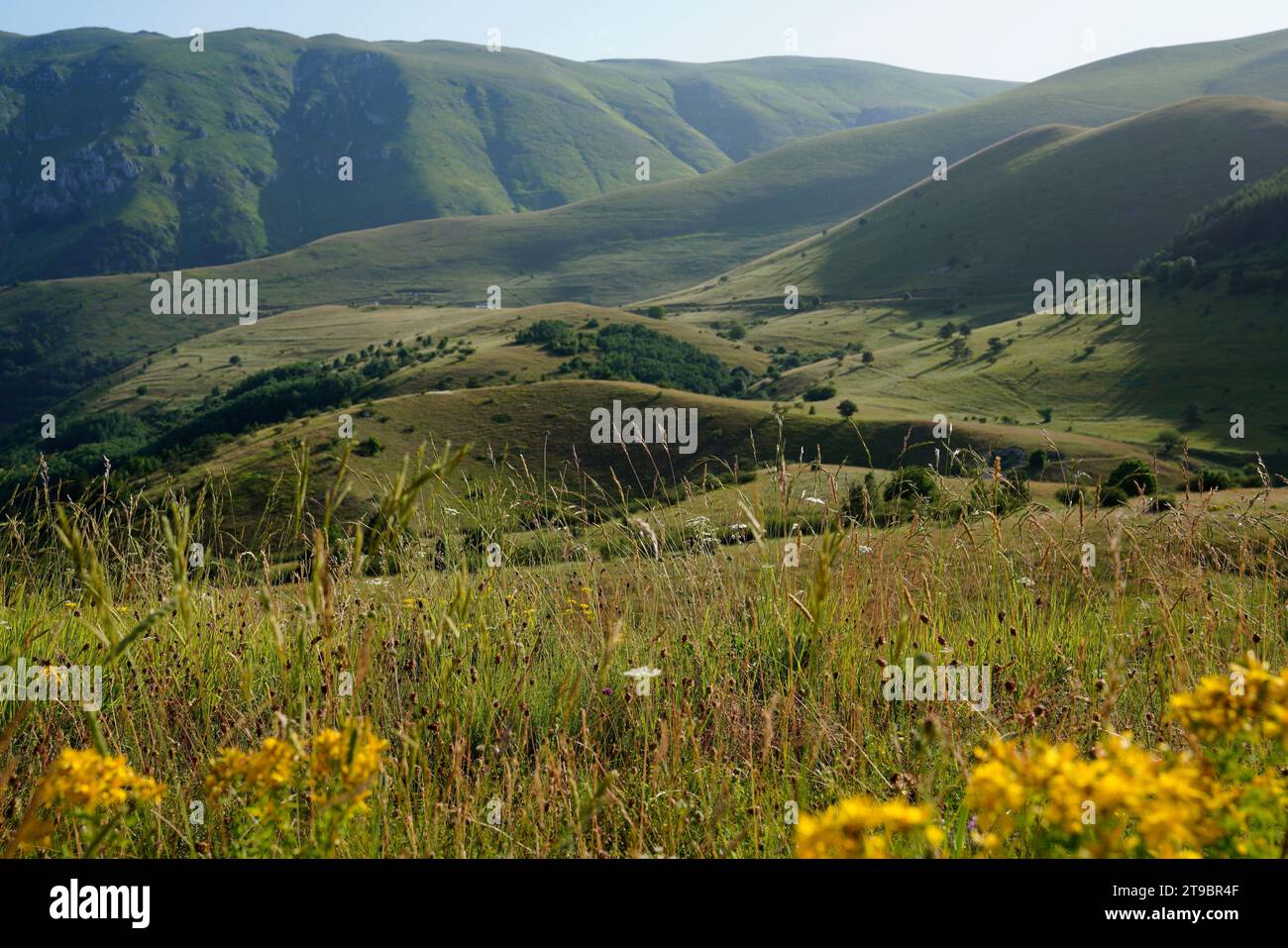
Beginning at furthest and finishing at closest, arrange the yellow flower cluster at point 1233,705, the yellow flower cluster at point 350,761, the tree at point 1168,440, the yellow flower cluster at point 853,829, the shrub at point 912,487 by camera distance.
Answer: the tree at point 1168,440
the shrub at point 912,487
the yellow flower cluster at point 350,761
the yellow flower cluster at point 1233,705
the yellow flower cluster at point 853,829

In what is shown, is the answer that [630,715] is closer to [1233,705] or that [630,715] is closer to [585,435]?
[1233,705]

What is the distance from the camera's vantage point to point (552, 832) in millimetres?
3258

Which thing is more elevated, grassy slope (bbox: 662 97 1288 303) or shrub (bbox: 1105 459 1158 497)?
grassy slope (bbox: 662 97 1288 303)

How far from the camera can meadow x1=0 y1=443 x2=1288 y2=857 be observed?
213 cm

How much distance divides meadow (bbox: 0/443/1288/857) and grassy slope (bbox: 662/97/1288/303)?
135175 millimetres

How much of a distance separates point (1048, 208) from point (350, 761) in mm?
161661

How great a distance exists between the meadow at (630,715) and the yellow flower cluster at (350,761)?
10mm

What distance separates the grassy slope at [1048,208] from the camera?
434ft

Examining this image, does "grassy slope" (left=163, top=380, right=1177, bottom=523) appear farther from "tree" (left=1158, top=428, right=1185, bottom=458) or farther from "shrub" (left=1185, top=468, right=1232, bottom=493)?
"shrub" (left=1185, top=468, right=1232, bottom=493)

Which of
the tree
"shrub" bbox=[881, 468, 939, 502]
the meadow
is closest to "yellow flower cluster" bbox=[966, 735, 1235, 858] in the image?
the meadow

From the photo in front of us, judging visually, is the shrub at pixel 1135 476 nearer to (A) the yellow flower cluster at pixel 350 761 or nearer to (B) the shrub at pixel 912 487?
(B) the shrub at pixel 912 487

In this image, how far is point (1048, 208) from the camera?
144m

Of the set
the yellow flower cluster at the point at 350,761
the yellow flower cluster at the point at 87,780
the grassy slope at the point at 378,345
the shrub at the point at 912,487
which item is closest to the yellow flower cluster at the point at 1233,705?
the yellow flower cluster at the point at 350,761
